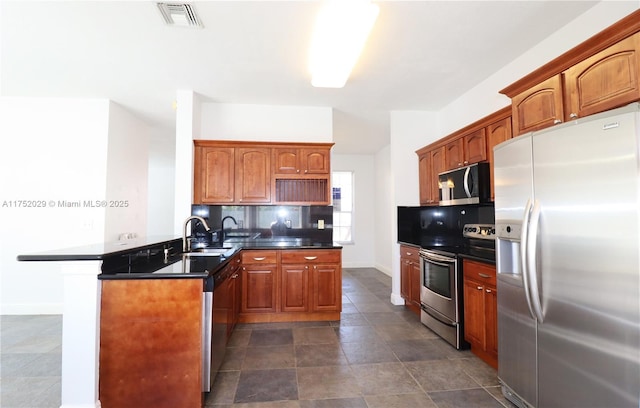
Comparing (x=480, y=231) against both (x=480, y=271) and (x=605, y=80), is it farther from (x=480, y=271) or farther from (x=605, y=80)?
(x=605, y=80)

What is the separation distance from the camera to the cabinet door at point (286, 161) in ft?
13.5

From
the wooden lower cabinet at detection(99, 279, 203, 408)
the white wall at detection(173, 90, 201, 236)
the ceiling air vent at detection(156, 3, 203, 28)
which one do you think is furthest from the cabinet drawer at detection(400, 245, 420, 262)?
the ceiling air vent at detection(156, 3, 203, 28)

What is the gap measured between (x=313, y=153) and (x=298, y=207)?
0.80 metres

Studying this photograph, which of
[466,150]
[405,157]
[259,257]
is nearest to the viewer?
[466,150]

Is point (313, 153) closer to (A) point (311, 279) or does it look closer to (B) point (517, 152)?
(A) point (311, 279)

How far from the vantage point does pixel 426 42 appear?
2703 millimetres

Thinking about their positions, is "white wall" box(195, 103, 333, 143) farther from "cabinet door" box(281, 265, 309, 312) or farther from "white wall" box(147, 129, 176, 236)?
"white wall" box(147, 129, 176, 236)

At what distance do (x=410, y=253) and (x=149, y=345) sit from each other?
3015 millimetres

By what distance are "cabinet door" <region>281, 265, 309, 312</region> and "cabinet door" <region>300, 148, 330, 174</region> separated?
1.30 meters

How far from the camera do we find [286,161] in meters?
4.14

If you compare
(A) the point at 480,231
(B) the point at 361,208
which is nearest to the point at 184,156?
(A) the point at 480,231

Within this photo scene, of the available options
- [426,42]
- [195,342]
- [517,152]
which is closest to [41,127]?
[195,342]

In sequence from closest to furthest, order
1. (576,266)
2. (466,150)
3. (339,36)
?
(576,266), (339,36), (466,150)

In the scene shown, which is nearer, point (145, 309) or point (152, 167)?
point (145, 309)
